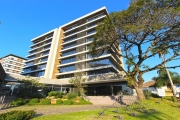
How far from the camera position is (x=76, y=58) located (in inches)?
1599

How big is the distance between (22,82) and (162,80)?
34677 mm

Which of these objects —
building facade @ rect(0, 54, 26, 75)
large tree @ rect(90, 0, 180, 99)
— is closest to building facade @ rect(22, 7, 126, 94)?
large tree @ rect(90, 0, 180, 99)

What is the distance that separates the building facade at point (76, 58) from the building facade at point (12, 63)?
32.4 metres

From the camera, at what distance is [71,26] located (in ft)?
169

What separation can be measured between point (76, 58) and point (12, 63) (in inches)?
2547

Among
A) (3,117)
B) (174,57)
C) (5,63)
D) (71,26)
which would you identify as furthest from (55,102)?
(5,63)

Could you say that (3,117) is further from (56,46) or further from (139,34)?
(56,46)

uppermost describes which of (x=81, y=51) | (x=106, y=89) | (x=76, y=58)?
(x=81, y=51)

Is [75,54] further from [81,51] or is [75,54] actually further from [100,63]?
[100,63]

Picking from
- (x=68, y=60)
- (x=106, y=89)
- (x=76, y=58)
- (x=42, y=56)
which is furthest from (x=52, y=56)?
(x=106, y=89)

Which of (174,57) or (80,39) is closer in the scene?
(174,57)

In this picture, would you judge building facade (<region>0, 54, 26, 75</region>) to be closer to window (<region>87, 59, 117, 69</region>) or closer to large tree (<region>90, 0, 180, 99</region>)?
window (<region>87, 59, 117, 69</region>)

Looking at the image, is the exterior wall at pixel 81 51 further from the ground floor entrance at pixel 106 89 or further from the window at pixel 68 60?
the ground floor entrance at pixel 106 89

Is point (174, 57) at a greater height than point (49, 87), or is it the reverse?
point (174, 57)
